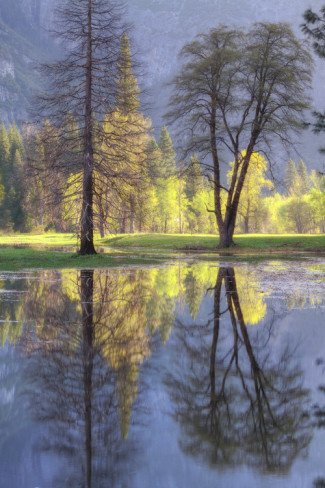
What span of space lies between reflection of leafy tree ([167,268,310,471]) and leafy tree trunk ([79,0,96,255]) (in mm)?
16915

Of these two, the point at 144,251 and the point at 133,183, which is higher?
the point at 133,183

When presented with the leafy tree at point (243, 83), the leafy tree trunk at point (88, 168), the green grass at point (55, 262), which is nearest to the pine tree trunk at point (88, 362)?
the green grass at point (55, 262)

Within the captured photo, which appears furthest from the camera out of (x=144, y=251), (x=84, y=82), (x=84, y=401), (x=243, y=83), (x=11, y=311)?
(x=144, y=251)

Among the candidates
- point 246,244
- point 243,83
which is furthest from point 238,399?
point 246,244

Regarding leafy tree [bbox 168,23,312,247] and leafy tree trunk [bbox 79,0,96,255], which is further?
leafy tree [bbox 168,23,312,247]

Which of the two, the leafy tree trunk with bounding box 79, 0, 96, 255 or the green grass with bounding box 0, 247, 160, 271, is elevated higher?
the leafy tree trunk with bounding box 79, 0, 96, 255

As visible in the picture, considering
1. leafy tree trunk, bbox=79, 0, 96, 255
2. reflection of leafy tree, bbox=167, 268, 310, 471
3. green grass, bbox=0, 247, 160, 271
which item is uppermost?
leafy tree trunk, bbox=79, 0, 96, 255

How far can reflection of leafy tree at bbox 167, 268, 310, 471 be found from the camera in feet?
16.8

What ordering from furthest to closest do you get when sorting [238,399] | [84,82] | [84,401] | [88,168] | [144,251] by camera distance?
[144,251], [84,82], [88,168], [238,399], [84,401]

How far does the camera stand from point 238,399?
643 centimetres

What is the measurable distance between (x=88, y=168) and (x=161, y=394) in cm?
2037

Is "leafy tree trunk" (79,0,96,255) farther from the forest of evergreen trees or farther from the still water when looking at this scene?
the still water

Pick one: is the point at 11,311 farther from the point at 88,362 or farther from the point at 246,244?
the point at 246,244

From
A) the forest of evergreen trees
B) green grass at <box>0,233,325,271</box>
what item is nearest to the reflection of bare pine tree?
green grass at <box>0,233,325,271</box>
